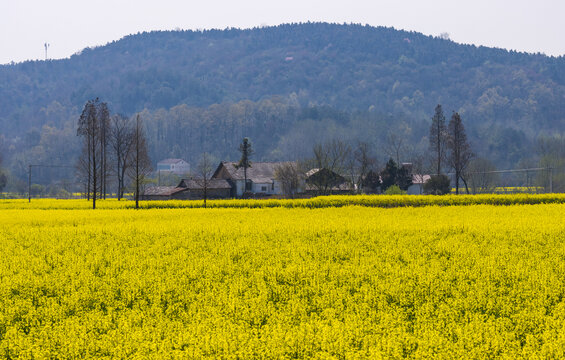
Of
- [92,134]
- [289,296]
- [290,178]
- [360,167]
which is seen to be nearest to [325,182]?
[290,178]

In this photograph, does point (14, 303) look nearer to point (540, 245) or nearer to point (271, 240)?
point (271, 240)

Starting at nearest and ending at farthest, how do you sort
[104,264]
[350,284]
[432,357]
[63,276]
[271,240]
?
[432,357] → [350,284] → [63,276] → [104,264] → [271,240]

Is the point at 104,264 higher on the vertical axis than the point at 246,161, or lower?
lower

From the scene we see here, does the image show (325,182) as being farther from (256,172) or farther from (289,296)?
(289,296)

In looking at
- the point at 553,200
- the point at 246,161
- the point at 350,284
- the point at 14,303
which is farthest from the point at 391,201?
the point at 246,161

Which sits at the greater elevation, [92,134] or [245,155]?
[92,134]

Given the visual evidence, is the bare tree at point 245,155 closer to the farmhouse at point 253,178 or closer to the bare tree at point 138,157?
the farmhouse at point 253,178

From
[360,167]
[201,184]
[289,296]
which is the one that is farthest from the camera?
[360,167]

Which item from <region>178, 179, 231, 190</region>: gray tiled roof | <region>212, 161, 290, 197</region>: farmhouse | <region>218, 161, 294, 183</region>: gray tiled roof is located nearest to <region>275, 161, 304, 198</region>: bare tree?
<region>212, 161, 290, 197</region>: farmhouse

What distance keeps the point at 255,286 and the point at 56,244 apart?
10525 millimetres

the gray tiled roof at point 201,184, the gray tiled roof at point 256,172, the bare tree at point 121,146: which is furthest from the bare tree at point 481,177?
the bare tree at point 121,146

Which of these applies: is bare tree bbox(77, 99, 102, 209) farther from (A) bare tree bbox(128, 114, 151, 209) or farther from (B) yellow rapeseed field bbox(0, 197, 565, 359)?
(B) yellow rapeseed field bbox(0, 197, 565, 359)

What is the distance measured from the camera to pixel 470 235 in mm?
21203

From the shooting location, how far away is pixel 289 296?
12.4 m
